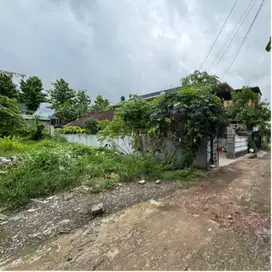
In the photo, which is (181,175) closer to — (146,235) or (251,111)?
(146,235)

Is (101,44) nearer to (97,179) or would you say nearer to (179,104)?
(179,104)

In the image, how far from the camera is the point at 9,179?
Answer: 131 inches

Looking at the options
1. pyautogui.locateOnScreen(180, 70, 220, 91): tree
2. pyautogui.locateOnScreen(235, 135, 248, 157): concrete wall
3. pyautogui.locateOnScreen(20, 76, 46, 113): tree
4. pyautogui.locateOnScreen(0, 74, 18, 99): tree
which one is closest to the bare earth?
pyautogui.locateOnScreen(235, 135, 248, 157): concrete wall

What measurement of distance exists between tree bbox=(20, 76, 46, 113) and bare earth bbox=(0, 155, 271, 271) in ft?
63.2

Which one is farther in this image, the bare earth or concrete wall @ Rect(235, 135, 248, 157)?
concrete wall @ Rect(235, 135, 248, 157)

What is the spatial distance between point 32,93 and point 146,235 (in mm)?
21018

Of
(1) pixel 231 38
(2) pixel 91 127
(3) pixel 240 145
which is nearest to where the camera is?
(1) pixel 231 38

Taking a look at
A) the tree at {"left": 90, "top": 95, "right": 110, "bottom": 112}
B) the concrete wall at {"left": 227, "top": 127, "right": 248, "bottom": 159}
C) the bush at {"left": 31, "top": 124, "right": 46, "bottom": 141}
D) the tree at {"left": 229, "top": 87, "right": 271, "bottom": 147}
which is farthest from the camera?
the tree at {"left": 90, "top": 95, "right": 110, "bottom": 112}

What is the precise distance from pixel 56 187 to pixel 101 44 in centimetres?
583

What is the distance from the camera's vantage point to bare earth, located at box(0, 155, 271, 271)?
5.39 feet

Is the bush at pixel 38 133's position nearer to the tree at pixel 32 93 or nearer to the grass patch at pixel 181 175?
the tree at pixel 32 93

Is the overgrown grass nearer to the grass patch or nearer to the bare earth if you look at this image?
the grass patch

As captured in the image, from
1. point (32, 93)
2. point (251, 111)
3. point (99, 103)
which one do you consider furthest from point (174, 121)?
Answer: point (99, 103)

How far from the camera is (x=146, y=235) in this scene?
2.07 meters
